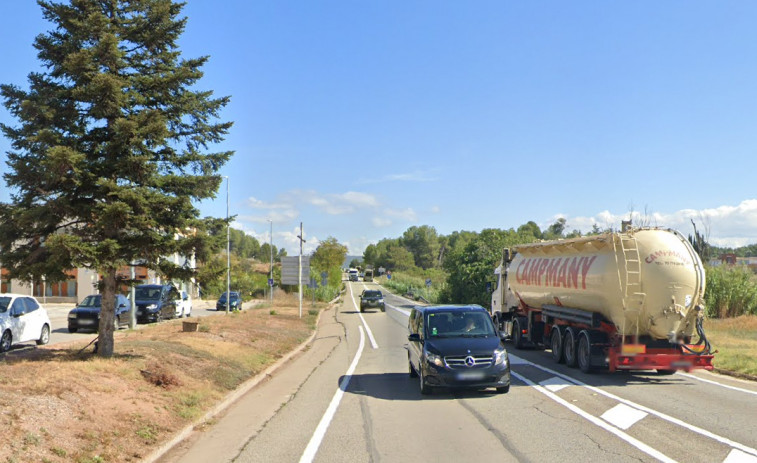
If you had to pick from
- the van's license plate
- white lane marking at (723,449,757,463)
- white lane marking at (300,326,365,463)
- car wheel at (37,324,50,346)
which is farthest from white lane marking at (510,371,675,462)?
car wheel at (37,324,50,346)

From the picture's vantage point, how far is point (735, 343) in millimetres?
21922

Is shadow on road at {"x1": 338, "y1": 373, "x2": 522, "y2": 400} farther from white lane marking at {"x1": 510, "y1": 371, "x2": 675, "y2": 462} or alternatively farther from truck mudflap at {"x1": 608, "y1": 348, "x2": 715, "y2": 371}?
truck mudflap at {"x1": 608, "y1": 348, "x2": 715, "y2": 371}

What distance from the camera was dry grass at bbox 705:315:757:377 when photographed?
1619cm

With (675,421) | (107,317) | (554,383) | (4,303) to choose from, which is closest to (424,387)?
(554,383)

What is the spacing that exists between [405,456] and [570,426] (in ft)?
9.67

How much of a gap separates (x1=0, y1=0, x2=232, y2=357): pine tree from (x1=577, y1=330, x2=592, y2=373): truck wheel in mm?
9124

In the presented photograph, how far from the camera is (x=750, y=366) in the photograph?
1590 cm

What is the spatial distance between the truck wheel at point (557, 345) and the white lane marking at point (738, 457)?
9.99 m

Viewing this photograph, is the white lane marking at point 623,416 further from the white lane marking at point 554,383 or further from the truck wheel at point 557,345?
the truck wheel at point 557,345

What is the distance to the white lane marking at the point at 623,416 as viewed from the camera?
955 cm

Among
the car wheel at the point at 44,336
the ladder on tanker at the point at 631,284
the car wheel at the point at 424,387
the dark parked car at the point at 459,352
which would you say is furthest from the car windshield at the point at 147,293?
the ladder on tanker at the point at 631,284

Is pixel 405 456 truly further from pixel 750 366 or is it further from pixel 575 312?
pixel 750 366

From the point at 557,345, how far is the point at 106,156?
1260 centimetres

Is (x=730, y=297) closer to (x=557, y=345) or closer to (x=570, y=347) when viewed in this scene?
(x=557, y=345)
